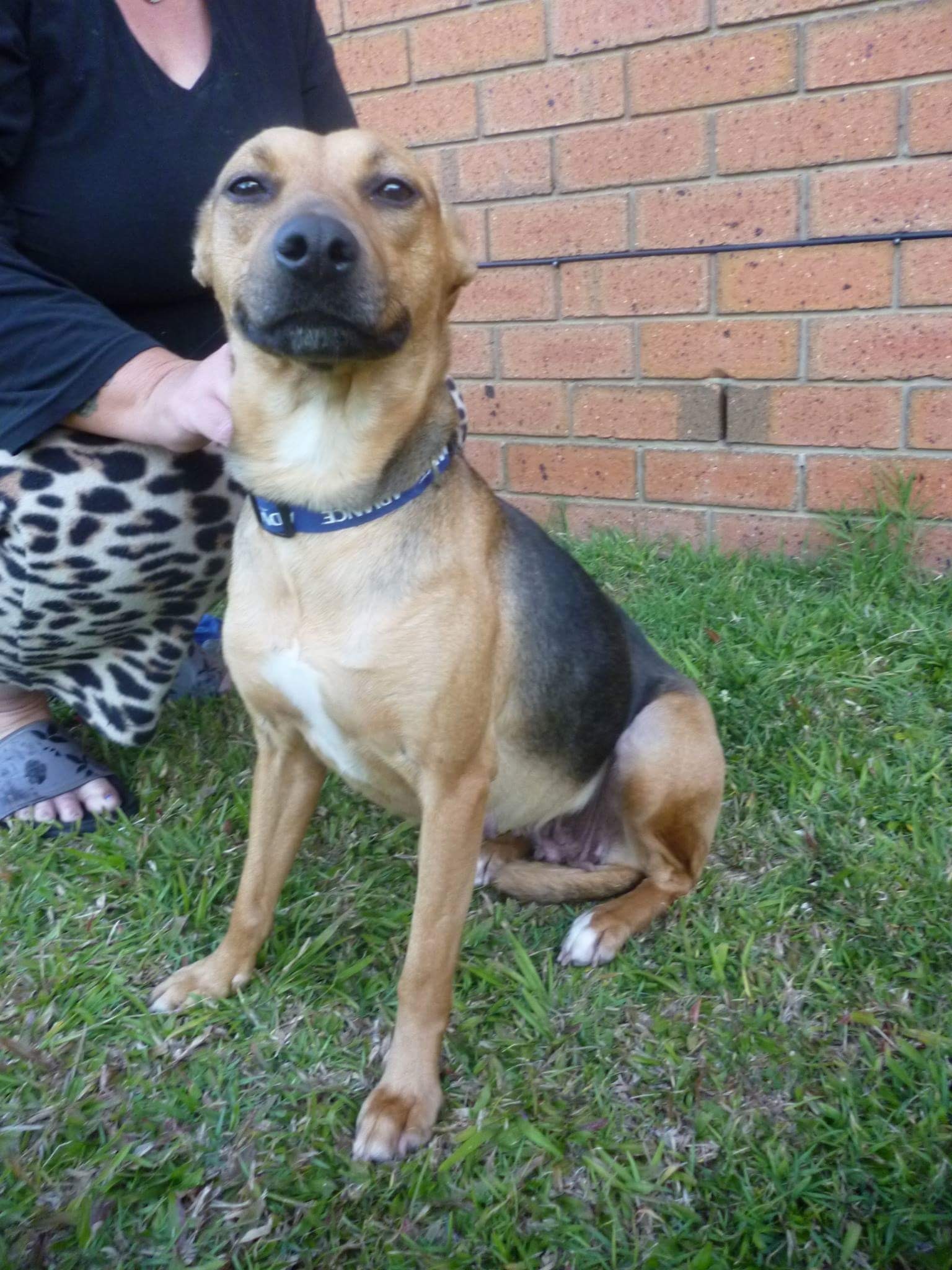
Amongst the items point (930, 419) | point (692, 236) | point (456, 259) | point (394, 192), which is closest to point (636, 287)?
point (692, 236)

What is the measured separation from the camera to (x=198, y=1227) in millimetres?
1522

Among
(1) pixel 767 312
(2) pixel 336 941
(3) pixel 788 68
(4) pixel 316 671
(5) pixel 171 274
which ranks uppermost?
(3) pixel 788 68

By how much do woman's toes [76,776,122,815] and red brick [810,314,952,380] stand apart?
256 centimetres

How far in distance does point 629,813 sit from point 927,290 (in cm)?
204

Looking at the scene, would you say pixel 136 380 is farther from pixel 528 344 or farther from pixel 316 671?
pixel 528 344

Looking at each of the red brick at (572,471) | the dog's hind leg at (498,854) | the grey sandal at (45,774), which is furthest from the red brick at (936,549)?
the grey sandal at (45,774)

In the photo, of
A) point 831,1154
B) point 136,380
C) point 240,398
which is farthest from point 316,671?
point 831,1154

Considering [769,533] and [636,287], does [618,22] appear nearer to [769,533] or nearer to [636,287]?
[636,287]

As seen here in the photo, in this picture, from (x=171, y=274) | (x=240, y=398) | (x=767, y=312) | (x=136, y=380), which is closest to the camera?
(x=240, y=398)

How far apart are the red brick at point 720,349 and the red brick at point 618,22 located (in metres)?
0.92

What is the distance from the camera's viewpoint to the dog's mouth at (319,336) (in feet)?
5.43

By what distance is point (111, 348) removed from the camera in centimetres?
212

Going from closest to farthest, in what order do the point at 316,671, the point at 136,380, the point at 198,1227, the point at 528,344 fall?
1. the point at 198,1227
2. the point at 316,671
3. the point at 136,380
4. the point at 528,344

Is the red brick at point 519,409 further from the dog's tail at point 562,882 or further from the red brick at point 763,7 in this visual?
the dog's tail at point 562,882
